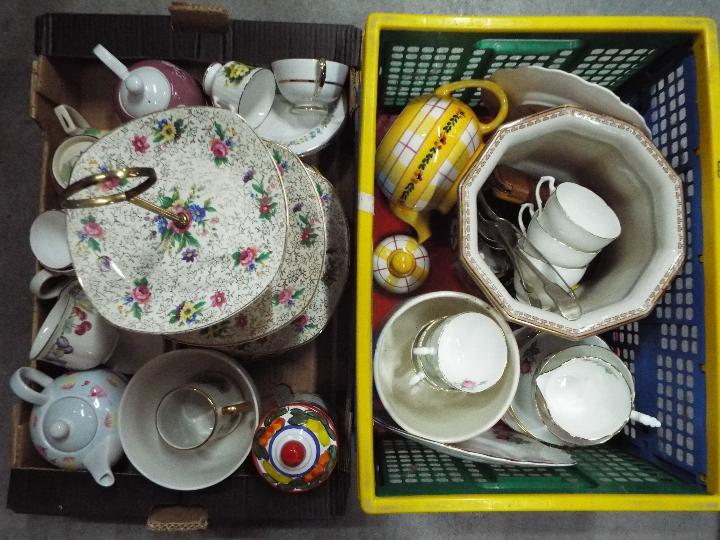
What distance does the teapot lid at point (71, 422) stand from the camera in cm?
64

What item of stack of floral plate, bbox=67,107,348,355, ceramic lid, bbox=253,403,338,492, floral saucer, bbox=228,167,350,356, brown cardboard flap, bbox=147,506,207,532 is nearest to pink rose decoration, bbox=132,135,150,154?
stack of floral plate, bbox=67,107,348,355

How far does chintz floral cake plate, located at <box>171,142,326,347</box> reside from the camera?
557 millimetres

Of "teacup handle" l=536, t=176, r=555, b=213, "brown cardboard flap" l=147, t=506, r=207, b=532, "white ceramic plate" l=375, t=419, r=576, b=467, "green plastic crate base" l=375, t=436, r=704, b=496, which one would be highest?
"teacup handle" l=536, t=176, r=555, b=213

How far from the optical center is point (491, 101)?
0.66 metres

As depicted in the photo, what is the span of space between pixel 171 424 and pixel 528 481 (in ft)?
1.43

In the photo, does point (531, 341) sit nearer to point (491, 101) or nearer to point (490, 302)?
point (490, 302)

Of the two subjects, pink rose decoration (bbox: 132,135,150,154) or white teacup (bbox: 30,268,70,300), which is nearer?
pink rose decoration (bbox: 132,135,150,154)

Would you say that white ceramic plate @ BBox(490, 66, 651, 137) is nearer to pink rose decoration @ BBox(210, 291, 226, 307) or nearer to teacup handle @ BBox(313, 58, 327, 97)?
teacup handle @ BBox(313, 58, 327, 97)

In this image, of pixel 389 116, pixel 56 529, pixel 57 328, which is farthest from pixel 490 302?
pixel 56 529

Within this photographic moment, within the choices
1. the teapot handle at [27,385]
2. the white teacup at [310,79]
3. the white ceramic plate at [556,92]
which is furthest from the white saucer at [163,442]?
the white ceramic plate at [556,92]

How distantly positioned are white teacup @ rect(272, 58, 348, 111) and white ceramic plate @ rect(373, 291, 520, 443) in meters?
0.31

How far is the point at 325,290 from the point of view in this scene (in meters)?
0.69

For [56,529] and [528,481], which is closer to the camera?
[528,481]

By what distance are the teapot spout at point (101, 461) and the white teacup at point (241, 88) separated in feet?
1.51
